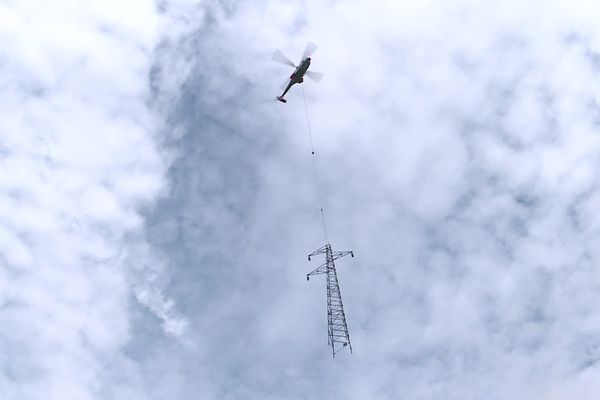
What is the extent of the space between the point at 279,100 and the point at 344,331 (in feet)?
308

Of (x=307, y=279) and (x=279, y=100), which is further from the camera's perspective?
(x=279, y=100)

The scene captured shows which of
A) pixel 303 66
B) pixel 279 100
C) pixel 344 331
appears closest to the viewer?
pixel 344 331

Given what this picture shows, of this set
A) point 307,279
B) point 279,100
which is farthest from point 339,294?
point 279,100

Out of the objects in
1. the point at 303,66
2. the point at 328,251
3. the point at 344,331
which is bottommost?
the point at 344,331

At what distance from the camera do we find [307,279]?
551 ft

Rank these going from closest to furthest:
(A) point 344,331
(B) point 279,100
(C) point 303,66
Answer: (A) point 344,331 < (C) point 303,66 < (B) point 279,100

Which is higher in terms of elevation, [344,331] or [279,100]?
[279,100]

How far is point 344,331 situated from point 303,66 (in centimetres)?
9922

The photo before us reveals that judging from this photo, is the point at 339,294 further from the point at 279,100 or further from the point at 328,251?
the point at 279,100

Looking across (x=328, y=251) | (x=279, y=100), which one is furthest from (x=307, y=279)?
(x=279, y=100)

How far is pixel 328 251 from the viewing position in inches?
6855

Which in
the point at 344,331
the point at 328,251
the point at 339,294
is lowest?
the point at 344,331

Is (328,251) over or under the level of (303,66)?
under

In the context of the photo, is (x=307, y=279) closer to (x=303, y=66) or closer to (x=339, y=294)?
(x=339, y=294)
